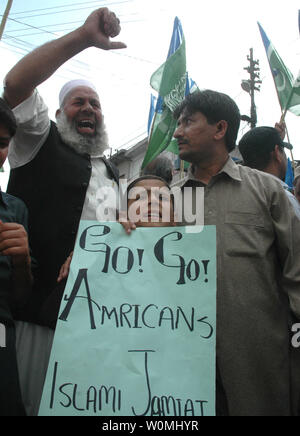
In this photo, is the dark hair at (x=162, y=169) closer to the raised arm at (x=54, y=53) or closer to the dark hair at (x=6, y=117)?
the raised arm at (x=54, y=53)

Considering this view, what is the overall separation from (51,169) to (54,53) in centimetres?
57

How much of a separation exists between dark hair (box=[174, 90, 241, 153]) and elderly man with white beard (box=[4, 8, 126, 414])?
481 millimetres

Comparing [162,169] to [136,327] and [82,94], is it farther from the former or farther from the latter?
[136,327]

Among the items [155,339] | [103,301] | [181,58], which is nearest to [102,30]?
[103,301]

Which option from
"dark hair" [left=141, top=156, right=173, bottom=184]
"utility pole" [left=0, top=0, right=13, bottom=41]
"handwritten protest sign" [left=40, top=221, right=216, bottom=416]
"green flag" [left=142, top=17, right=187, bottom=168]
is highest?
"green flag" [left=142, top=17, right=187, bottom=168]

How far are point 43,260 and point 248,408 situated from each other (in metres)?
1.12

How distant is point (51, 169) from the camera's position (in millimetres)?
2035

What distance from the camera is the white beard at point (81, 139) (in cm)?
225

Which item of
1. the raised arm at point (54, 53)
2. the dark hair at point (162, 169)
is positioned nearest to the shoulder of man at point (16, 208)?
the raised arm at point (54, 53)

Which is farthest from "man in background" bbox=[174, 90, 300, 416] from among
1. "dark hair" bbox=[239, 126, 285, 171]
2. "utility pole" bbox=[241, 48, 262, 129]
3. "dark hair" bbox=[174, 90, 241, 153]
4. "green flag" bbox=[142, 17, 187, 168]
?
"utility pole" bbox=[241, 48, 262, 129]

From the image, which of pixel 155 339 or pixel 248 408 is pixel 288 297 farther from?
pixel 155 339

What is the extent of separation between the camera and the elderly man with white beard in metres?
1.76

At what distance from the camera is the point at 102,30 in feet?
6.09

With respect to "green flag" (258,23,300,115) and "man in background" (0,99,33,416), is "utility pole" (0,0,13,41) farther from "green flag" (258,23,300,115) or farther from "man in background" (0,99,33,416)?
"green flag" (258,23,300,115)
